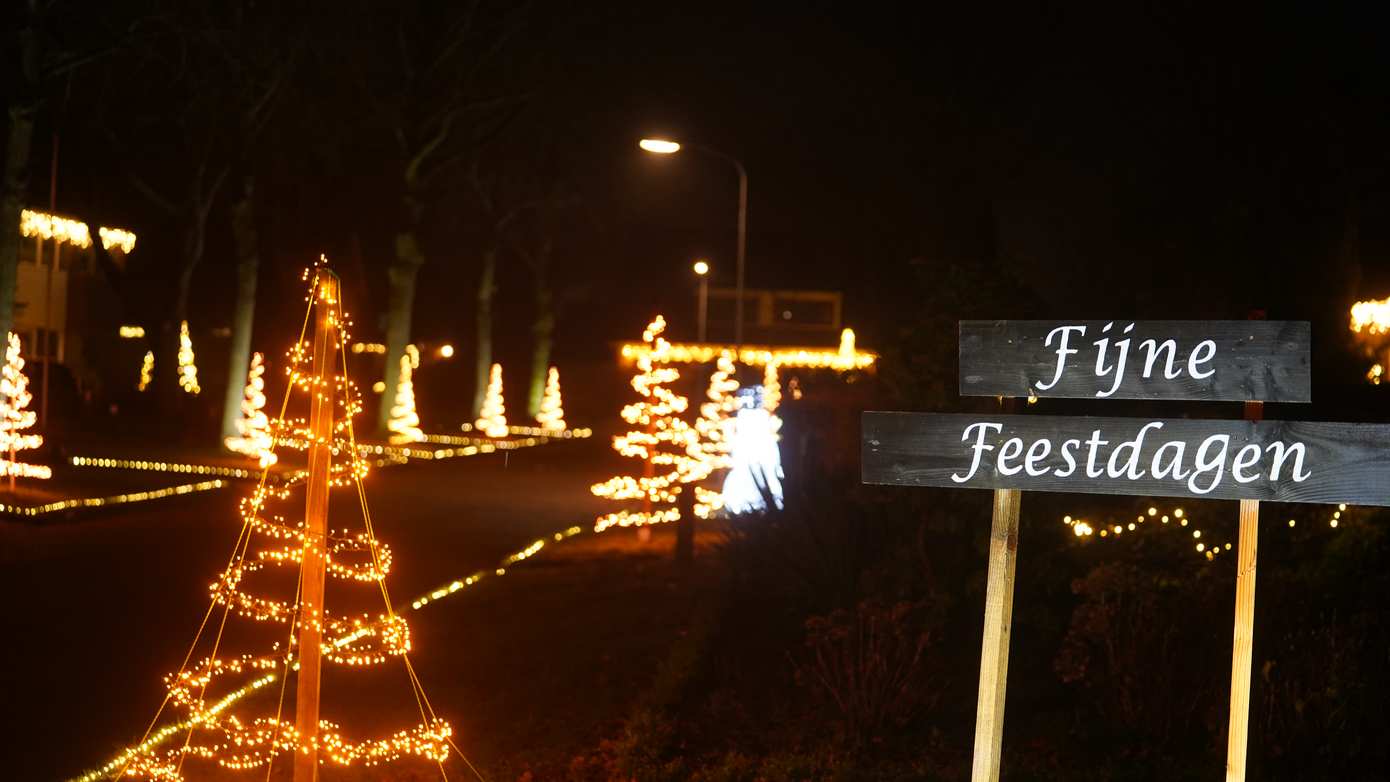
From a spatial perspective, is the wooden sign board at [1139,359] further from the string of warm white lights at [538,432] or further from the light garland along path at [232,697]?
the string of warm white lights at [538,432]

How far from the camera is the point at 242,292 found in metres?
32.2

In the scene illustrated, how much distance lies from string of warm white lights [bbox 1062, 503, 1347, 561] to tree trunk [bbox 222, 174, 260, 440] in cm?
2590

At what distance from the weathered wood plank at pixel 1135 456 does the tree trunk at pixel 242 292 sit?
1111 inches

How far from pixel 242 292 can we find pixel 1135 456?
29.3 meters

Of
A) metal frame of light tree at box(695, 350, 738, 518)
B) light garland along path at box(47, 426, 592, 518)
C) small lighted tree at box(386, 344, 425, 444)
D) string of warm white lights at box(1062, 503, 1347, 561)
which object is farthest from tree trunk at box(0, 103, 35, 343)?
small lighted tree at box(386, 344, 425, 444)

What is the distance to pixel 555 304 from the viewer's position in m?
64.3

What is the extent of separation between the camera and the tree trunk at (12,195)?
19328mm

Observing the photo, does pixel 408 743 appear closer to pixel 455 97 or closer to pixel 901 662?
pixel 901 662

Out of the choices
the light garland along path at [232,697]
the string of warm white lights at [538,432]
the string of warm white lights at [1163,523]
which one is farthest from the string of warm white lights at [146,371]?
the string of warm white lights at [1163,523]

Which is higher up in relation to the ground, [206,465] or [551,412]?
[551,412]

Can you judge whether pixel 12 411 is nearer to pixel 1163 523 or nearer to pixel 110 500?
pixel 110 500

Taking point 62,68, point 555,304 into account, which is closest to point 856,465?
point 62,68

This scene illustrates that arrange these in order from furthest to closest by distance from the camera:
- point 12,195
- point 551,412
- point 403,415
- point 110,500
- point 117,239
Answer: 1. point 551,412
2. point 117,239
3. point 403,415
4. point 110,500
5. point 12,195

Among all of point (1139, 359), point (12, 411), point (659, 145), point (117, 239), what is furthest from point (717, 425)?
point (117, 239)
